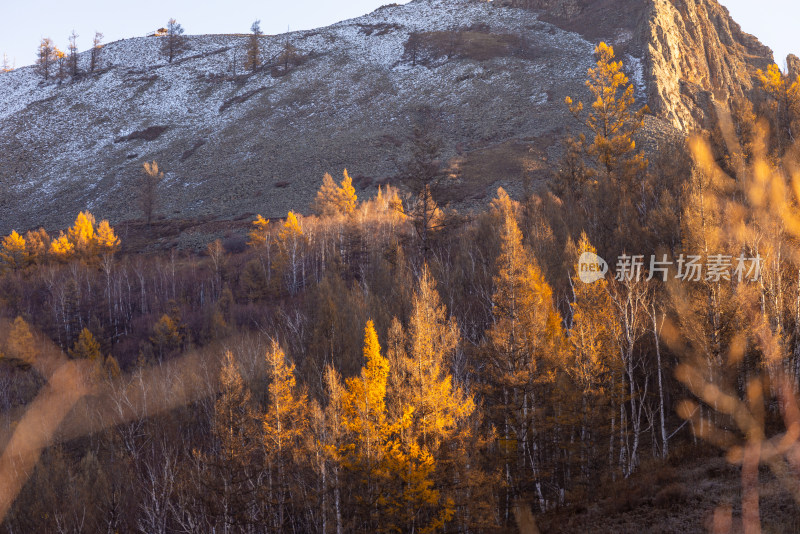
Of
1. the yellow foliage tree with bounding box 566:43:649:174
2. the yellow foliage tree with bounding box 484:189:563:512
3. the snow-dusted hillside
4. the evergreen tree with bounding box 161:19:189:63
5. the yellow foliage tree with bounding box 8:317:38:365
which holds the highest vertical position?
the evergreen tree with bounding box 161:19:189:63

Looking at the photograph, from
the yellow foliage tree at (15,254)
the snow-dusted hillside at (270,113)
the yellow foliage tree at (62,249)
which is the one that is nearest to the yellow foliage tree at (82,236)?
the yellow foliage tree at (62,249)

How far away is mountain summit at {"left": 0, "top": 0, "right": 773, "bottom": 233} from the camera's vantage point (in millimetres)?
74500

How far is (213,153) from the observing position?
87.4 m

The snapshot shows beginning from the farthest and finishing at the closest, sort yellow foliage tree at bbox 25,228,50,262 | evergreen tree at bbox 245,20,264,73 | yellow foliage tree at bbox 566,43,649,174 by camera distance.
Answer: evergreen tree at bbox 245,20,264,73, yellow foliage tree at bbox 25,228,50,262, yellow foliage tree at bbox 566,43,649,174

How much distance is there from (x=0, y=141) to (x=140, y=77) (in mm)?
32991

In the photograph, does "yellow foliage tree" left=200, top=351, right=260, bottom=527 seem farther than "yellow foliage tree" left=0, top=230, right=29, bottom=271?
No

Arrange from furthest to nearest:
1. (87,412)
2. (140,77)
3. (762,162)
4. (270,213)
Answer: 1. (140,77)
2. (270,213)
3. (87,412)
4. (762,162)

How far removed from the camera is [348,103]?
96.3 m

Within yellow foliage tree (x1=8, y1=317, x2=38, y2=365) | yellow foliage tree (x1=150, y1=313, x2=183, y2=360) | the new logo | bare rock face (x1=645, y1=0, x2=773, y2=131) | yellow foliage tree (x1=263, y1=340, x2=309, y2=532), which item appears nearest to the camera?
yellow foliage tree (x1=263, y1=340, x2=309, y2=532)

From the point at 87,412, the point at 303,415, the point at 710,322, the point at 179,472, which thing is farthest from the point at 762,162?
the point at 87,412

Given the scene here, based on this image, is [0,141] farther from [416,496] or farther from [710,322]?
[710,322]

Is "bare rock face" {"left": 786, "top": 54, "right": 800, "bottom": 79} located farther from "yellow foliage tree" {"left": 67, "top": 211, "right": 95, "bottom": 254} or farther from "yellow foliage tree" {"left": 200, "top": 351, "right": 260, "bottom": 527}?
"yellow foliage tree" {"left": 67, "top": 211, "right": 95, "bottom": 254}

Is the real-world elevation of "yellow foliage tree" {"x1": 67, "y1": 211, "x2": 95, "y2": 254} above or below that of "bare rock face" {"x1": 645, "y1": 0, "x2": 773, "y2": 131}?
below

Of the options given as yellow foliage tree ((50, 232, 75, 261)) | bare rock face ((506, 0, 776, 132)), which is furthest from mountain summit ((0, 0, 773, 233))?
yellow foliage tree ((50, 232, 75, 261))
